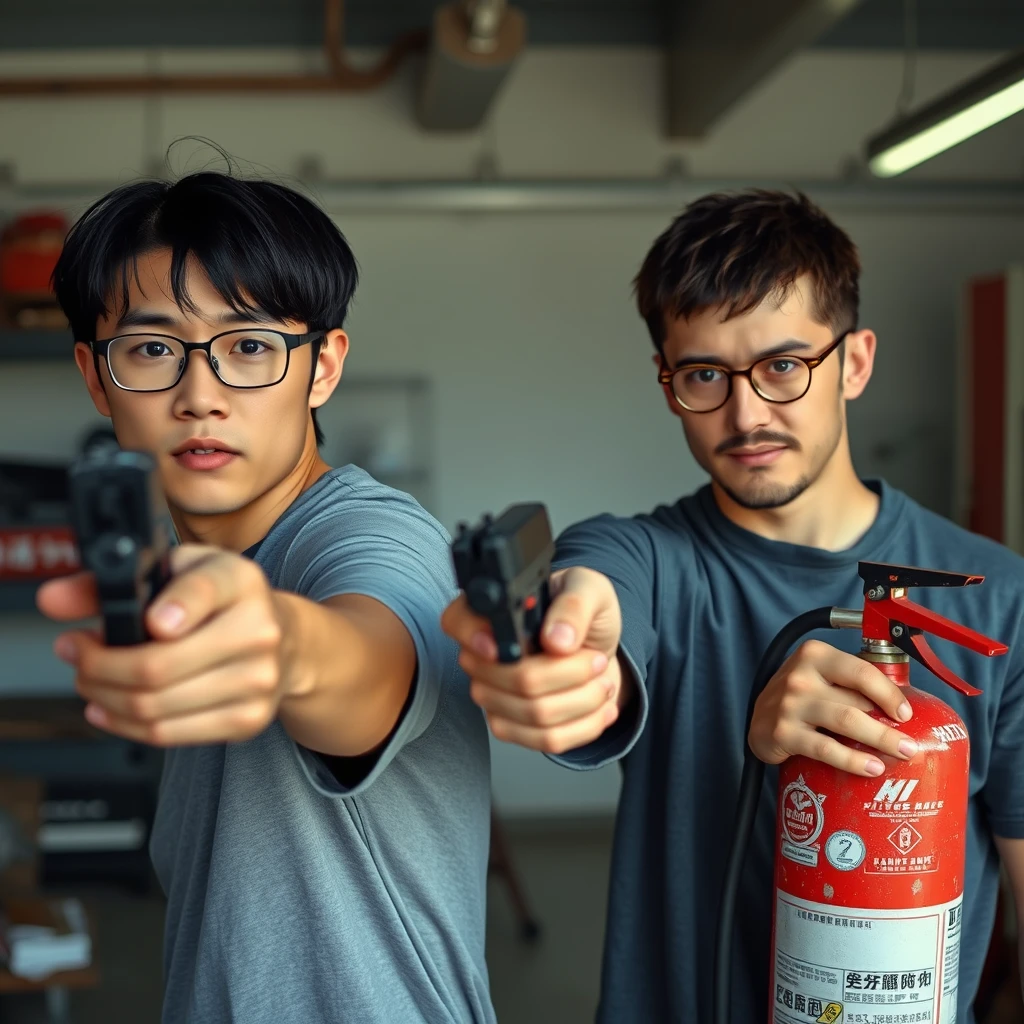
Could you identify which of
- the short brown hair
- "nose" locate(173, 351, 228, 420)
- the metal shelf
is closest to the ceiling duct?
the metal shelf

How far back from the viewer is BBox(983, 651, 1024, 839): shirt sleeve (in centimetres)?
125

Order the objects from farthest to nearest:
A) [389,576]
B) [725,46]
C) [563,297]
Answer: [563,297], [725,46], [389,576]

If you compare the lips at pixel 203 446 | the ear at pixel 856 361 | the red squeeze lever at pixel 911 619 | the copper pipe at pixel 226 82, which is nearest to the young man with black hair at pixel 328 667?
the lips at pixel 203 446

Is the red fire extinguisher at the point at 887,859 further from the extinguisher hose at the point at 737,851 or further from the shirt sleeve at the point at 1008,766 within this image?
the shirt sleeve at the point at 1008,766

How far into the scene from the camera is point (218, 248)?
42.3 inches

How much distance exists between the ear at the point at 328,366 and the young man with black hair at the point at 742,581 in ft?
1.04

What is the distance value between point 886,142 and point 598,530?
230cm

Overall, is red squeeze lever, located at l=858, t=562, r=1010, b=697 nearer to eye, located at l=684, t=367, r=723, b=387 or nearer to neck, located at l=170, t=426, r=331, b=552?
eye, located at l=684, t=367, r=723, b=387

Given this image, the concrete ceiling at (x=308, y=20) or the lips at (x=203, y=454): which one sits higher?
the concrete ceiling at (x=308, y=20)

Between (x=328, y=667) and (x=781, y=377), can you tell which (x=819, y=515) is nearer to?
(x=781, y=377)

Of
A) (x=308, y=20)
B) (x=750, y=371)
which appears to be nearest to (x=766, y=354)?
(x=750, y=371)

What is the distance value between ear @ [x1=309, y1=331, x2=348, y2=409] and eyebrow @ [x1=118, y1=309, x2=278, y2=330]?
110mm

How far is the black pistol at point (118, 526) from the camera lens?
1.88 ft

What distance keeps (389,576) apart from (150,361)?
0.36m
